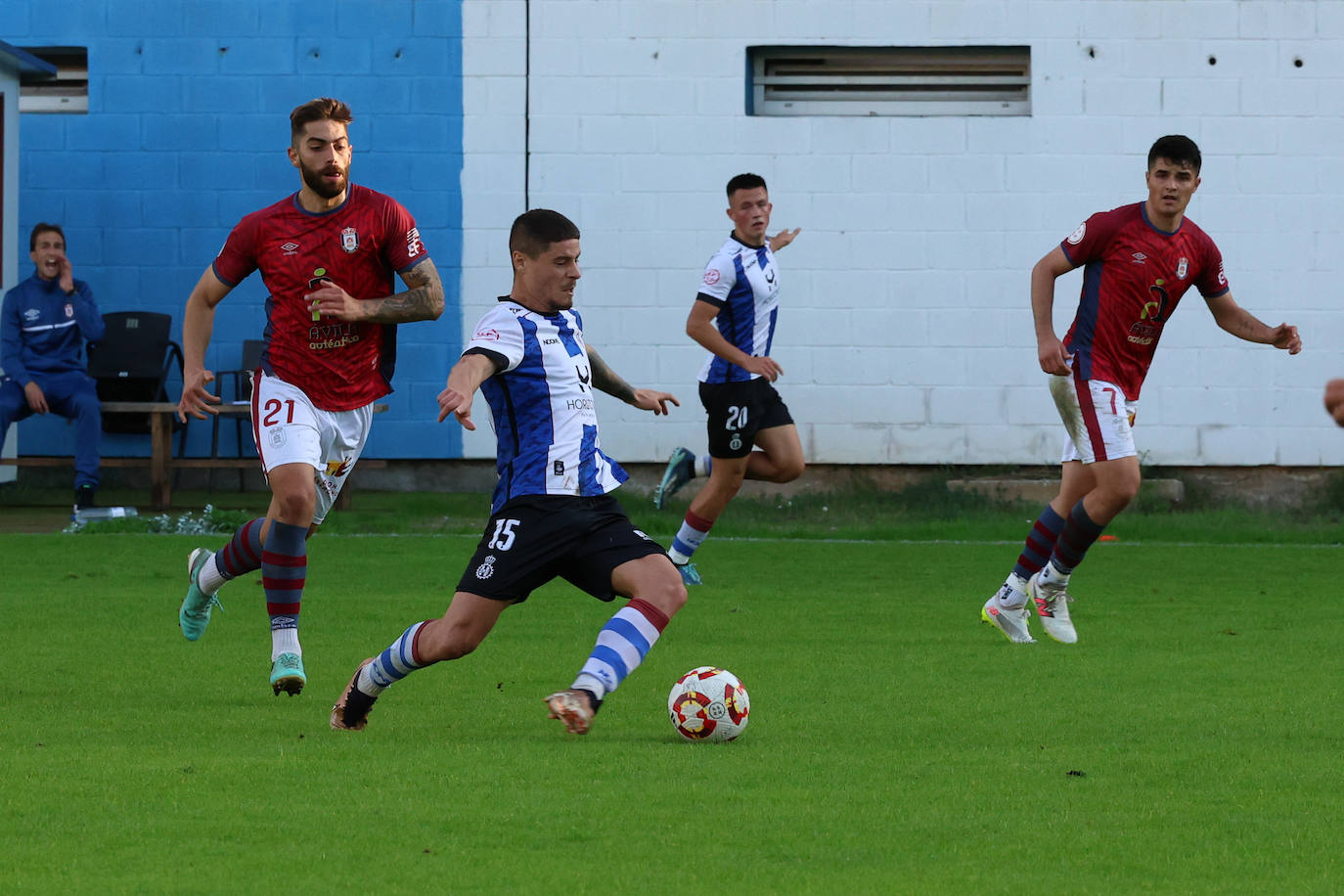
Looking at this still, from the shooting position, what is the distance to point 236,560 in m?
7.04

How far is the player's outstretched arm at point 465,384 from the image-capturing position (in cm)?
505

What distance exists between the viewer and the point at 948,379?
14.8 metres

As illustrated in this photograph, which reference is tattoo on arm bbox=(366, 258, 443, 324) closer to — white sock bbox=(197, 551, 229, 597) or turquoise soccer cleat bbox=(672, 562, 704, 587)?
white sock bbox=(197, 551, 229, 597)

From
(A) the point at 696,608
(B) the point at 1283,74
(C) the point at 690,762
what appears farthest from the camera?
(B) the point at 1283,74

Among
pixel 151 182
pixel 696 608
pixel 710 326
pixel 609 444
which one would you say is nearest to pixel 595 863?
pixel 696 608

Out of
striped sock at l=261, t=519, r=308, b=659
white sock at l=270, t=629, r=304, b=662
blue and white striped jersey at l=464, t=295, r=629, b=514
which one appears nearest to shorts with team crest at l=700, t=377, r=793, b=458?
striped sock at l=261, t=519, r=308, b=659

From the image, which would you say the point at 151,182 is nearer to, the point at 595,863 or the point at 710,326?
the point at 710,326

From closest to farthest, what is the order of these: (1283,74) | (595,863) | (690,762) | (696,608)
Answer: (595,863)
(690,762)
(696,608)
(1283,74)

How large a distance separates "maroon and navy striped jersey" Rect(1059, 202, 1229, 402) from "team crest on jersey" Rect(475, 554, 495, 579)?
11.5ft

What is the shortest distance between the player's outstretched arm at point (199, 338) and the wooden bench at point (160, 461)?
698 cm

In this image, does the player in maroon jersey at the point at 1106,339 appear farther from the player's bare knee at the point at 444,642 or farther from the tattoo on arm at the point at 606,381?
the player's bare knee at the point at 444,642

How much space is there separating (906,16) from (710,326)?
564cm

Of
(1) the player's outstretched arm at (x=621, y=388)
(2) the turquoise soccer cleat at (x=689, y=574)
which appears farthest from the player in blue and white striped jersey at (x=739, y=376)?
(1) the player's outstretched arm at (x=621, y=388)

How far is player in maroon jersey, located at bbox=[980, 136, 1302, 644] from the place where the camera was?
7934mm
